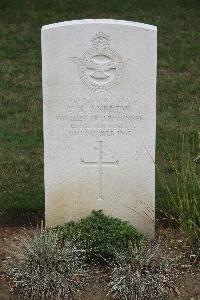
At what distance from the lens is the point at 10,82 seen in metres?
9.77

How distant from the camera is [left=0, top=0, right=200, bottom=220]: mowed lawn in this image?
22.6ft

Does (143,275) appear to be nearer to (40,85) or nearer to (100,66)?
(100,66)

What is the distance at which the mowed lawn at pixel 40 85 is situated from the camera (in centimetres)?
688

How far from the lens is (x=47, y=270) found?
4996 millimetres

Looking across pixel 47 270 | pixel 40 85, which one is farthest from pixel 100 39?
pixel 40 85

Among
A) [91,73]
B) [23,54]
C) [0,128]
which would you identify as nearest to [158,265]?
[91,73]

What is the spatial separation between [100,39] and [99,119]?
593mm

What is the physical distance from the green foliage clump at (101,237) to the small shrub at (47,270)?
108 mm

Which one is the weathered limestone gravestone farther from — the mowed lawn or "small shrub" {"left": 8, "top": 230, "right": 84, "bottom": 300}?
"small shrub" {"left": 8, "top": 230, "right": 84, "bottom": 300}

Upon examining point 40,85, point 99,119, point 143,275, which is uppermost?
point 40,85

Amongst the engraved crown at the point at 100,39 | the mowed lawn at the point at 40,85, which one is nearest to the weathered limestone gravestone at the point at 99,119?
the engraved crown at the point at 100,39

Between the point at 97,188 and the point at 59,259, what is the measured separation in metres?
0.82

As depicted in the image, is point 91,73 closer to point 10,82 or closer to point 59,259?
point 59,259

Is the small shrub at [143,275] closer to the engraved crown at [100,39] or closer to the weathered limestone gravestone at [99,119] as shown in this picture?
the weathered limestone gravestone at [99,119]
